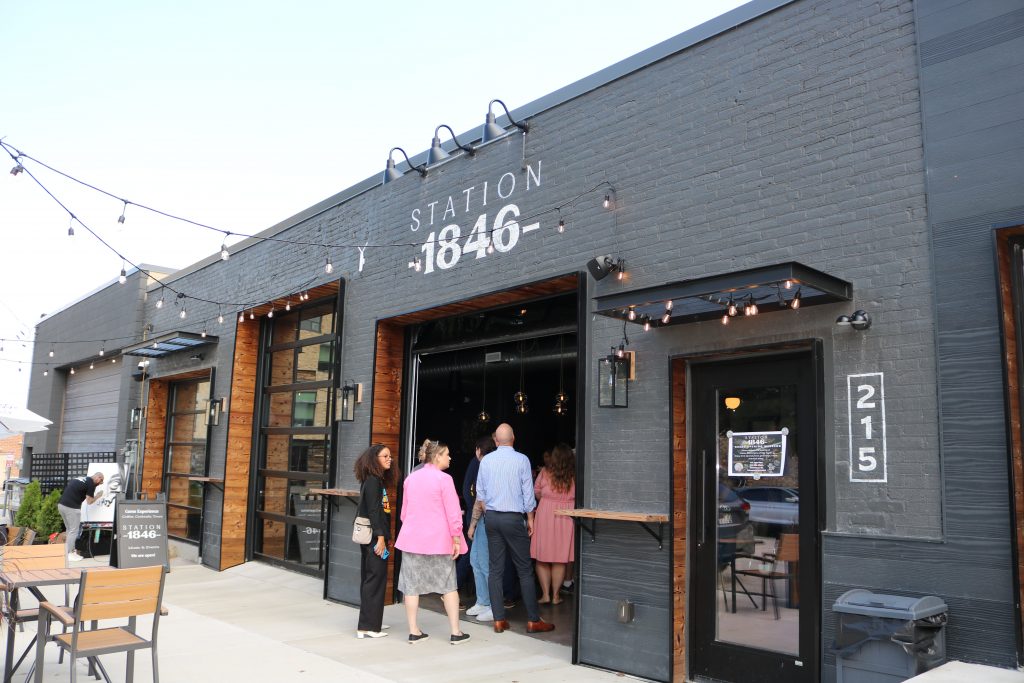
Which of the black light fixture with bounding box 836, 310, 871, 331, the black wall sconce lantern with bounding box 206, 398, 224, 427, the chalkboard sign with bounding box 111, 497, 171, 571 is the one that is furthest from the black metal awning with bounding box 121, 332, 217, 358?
the black light fixture with bounding box 836, 310, 871, 331

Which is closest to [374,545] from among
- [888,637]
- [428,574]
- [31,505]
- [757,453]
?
[428,574]

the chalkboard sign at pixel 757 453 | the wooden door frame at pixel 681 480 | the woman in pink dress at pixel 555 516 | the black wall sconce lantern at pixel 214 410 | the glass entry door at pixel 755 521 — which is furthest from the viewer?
the black wall sconce lantern at pixel 214 410

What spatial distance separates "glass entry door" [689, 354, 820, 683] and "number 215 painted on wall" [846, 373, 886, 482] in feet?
0.87

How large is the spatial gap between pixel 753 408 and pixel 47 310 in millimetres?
20108

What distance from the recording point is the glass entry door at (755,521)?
193 inches

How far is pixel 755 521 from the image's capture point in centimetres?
523

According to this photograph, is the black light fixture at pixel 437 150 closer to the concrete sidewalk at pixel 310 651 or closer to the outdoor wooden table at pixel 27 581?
the concrete sidewalk at pixel 310 651

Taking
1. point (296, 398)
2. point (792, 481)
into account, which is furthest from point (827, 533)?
point (296, 398)

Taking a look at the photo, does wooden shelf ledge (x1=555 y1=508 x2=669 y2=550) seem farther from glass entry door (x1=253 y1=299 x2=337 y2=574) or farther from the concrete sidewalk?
glass entry door (x1=253 y1=299 x2=337 y2=574)

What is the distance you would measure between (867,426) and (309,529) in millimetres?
7314

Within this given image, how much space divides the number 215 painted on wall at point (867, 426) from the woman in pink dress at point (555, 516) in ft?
11.7

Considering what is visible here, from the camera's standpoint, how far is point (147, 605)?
461 cm

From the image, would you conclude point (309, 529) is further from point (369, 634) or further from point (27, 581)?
point (27, 581)

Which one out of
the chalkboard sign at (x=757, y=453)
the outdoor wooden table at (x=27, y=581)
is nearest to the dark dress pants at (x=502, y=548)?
the chalkboard sign at (x=757, y=453)
